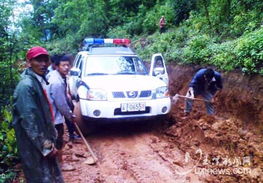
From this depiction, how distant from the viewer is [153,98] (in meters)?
6.31

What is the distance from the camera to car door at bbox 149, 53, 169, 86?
319 inches

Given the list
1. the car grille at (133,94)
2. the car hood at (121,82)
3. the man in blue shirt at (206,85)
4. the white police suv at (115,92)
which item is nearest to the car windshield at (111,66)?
the white police suv at (115,92)

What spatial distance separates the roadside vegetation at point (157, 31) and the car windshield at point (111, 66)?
1.39 m

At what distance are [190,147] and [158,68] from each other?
289 centimetres

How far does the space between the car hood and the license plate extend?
32cm

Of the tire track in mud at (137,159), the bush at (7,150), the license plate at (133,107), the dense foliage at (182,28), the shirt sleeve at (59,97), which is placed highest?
the dense foliage at (182,28)

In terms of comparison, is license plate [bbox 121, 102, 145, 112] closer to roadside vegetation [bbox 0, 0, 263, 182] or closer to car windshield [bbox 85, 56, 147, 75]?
car windshield [bbox 85, 56, 147, 75]

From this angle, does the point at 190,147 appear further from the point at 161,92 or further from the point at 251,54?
the point at 251,54

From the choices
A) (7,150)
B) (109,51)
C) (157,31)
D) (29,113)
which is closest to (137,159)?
(7,150)

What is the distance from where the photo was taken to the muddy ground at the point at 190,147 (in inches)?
183

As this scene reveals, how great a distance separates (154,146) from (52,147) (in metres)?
3.11

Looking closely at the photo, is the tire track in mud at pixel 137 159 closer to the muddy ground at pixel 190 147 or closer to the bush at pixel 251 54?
the muddy ground at pixel 190 147

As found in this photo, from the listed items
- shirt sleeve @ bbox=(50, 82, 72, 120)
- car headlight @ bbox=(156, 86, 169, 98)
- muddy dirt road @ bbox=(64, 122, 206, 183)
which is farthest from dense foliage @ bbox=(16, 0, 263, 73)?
muddy dirt road @ bbox=(64, 122, 206, 183)

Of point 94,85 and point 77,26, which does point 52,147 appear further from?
point 77,26
